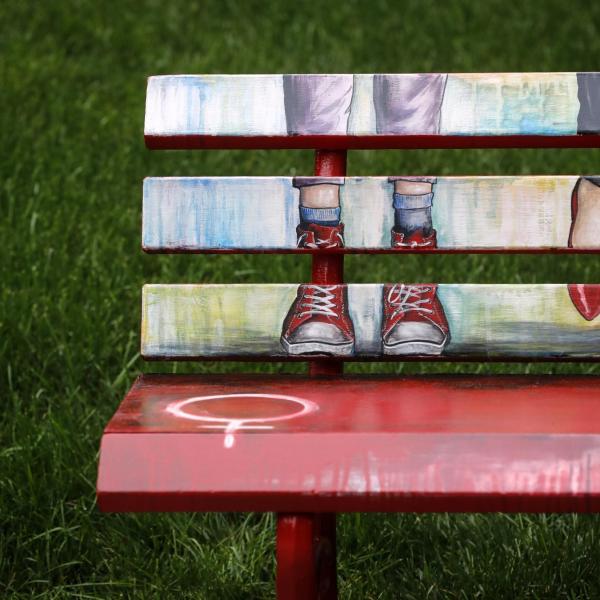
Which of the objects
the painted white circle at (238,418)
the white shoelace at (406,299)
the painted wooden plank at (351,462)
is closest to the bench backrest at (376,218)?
the white shoelace at (406,299)

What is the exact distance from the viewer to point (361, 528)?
6.61ft

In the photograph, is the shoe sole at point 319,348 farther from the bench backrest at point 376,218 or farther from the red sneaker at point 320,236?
the red sneaker at point 320,236

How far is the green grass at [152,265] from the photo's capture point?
194 centimetres

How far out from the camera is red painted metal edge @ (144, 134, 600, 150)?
68.3 inches

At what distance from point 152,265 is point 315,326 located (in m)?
1.40

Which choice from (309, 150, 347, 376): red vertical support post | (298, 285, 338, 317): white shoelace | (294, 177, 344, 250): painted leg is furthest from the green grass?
(294, 177, 344, 250): painted leg

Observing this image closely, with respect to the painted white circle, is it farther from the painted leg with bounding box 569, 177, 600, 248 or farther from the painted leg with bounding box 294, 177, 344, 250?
the painted leg with bounding box 569, 177, 600, 248

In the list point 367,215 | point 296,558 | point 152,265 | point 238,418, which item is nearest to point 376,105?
point 367,215

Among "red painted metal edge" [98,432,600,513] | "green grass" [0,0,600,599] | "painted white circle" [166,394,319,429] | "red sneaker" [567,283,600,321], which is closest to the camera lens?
"red painted metal edge" [98,432,600,513]

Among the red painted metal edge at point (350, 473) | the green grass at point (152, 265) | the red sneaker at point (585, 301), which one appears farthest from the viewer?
the green grass at point (152, 265)

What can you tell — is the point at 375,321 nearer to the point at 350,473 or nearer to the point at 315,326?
the point at 315,326

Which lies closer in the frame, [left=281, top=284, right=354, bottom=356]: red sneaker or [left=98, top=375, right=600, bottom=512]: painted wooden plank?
[left=98, top=375, right=600, bottom=512]: painted wooden plank

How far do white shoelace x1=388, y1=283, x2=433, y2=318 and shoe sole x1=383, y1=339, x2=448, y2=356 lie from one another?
5 cm

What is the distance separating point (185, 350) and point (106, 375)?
80cm
